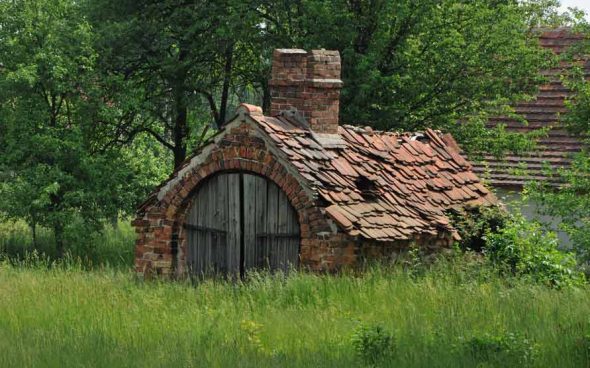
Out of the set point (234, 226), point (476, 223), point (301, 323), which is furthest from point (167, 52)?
point (301, 323)

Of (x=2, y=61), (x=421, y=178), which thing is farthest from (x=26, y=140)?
(x=421, y=178)

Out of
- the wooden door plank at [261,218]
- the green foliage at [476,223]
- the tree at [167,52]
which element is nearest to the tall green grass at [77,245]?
the tree at [167,52]

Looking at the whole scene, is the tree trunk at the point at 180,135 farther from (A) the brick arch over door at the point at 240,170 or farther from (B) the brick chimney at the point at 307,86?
(A) the brick arch over door at the point at 240,170

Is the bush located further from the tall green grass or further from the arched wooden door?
the tall green grass

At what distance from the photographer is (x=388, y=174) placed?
1634 centimetres

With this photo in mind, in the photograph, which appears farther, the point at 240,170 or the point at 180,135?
the point at 180,135

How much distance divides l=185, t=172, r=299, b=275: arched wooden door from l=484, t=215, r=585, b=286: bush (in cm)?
316

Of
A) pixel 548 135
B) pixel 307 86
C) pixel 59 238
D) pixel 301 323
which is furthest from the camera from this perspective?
pixel 548 135

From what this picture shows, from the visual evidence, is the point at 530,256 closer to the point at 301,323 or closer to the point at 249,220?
the point at 249,220

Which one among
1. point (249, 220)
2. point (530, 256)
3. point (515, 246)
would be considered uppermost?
point (249, 220)

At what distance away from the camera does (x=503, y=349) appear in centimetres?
925

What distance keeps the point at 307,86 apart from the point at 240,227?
254 centimetres

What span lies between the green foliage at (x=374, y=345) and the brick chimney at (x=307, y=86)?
6.82 m

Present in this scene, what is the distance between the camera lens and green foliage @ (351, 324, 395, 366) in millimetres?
9438
